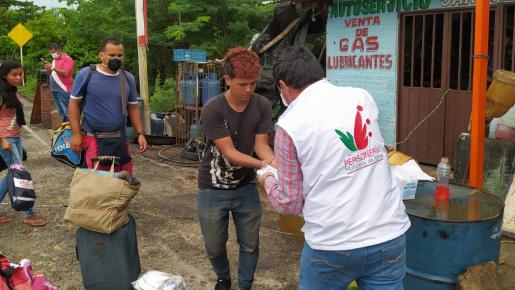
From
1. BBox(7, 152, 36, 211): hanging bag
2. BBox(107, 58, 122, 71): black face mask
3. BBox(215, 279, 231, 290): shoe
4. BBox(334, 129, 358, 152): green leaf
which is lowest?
BBox(215, 279, 231, 290): shoe

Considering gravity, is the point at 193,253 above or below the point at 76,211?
below

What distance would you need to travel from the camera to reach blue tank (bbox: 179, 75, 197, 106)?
9766 mm

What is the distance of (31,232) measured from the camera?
19.0ft

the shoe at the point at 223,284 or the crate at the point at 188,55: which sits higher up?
the crate at the point at 188,55

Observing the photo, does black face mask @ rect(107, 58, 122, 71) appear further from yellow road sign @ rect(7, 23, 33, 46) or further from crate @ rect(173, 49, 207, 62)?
yellow road sign @ rect(7, 23, 33, 46)

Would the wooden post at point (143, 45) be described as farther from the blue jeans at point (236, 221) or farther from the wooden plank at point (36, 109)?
the blue jeans at point (236, 221)

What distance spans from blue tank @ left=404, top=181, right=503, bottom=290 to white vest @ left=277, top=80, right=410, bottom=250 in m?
0.93

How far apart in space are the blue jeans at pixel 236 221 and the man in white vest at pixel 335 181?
4.59ft

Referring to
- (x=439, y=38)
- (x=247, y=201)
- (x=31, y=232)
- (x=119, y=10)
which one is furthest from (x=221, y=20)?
(x=247, y=201)

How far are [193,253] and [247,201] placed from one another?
4.72 ft

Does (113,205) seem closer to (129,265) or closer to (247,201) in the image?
(129,265)

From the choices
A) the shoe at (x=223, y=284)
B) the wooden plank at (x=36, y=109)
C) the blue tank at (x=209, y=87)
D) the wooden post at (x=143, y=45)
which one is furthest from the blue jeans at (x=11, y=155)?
the wooden plank at (x=36, y=109)

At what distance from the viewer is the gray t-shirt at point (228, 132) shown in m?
3.75

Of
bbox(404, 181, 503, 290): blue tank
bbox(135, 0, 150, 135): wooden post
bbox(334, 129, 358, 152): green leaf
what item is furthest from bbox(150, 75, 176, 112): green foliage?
bbox(334, 129, 358, 152): green leaf
